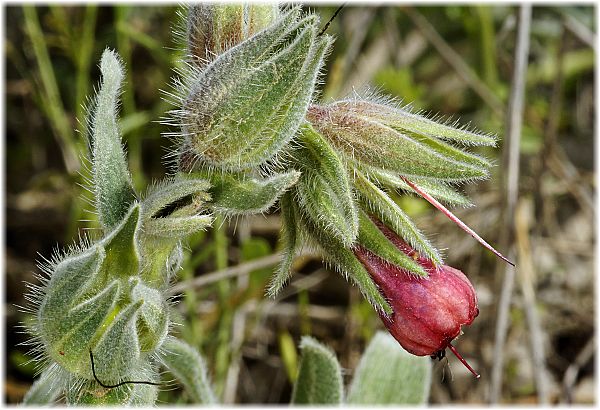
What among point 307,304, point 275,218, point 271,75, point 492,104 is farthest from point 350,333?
point 271,75

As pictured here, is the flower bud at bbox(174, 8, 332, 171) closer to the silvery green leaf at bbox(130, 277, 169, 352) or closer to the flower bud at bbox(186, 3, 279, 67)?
the flower bud at bbox(186, 3, 279, 67)

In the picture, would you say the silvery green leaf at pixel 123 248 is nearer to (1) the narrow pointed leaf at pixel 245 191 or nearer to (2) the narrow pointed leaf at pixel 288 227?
(1) the narrow pointed leaf at pixel 245 191

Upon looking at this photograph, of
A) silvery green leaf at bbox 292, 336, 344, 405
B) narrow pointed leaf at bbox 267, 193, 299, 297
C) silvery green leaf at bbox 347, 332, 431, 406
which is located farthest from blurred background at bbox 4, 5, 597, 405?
narrow pointed leaf at bbox 267, 193, 299, 297

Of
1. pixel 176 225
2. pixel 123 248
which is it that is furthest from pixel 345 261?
pixel 123 248

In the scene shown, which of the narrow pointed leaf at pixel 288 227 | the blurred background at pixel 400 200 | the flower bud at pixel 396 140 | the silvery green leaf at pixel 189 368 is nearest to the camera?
the flower bud at pixel 396 140

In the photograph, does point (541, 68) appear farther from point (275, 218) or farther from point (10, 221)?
point (10, 221)

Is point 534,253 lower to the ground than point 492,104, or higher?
lower

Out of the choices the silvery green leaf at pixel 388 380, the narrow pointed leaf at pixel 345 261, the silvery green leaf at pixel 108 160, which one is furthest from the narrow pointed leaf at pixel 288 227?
the silvery green leaf at pixel 388 380
